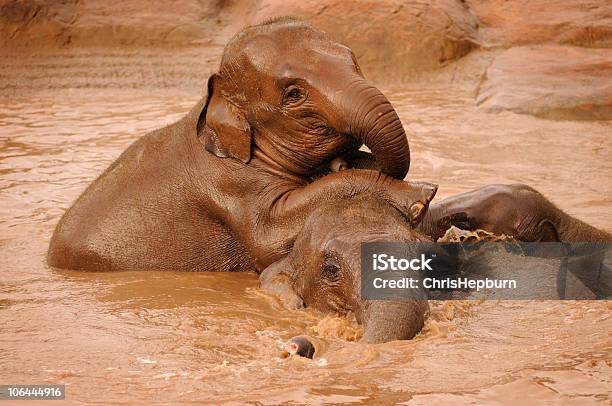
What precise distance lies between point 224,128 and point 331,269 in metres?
1.36

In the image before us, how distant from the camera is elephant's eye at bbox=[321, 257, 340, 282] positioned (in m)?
6.34

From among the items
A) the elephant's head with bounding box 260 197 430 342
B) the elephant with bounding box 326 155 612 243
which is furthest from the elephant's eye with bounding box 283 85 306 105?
the elephant's head with bounding box 260 197 430 342

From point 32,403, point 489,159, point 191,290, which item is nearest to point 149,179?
point 191,290

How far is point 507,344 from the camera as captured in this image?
5.88 meters

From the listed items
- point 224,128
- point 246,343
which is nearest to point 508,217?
point 224,128

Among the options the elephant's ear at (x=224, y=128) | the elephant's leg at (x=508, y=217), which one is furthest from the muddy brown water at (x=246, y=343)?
the elephant's ear at (x=224, y=128)

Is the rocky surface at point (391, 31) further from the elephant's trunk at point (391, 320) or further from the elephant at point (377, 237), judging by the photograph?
the elephant's trunk at point (391, 320)

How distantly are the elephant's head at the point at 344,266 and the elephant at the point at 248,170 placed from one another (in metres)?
0.16

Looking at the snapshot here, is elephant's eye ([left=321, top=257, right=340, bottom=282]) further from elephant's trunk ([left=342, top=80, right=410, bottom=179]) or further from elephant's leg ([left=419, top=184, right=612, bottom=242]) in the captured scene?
elephant's leg ([left=419, top=184, right=612, bottom=242])

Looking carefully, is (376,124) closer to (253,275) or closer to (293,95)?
(293,95)

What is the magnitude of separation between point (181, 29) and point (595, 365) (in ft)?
41.5

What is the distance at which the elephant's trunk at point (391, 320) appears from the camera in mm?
5828

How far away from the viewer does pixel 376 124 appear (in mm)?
6473

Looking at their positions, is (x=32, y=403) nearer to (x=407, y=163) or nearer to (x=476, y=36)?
(x=407, y=163)
